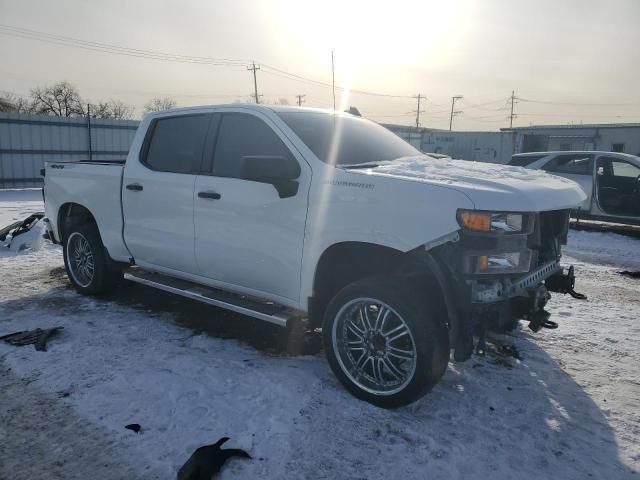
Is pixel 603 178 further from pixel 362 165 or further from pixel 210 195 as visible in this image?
pixel 210 195

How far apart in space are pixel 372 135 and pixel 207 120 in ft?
4.85

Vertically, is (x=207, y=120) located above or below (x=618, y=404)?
above

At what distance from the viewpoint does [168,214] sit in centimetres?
451

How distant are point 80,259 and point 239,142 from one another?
9.05 ft

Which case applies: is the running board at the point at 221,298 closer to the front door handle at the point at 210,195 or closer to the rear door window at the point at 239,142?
the front door handle at the point at 210,195

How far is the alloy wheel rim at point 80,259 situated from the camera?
5.55 m

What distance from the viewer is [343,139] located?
4.07m

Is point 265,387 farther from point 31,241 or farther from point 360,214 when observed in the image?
point 31,241

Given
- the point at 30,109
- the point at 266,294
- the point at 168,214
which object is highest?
the point at 30,109

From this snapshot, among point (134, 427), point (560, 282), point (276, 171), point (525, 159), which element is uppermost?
point (525, 159)

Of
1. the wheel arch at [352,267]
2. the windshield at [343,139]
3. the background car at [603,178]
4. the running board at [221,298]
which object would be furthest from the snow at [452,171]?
the background car at [603,178]

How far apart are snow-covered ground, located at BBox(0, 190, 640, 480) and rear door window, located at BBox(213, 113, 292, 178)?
154cm

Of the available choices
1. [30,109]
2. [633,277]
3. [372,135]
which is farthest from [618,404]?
[30,109]

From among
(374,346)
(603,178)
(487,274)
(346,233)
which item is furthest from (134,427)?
(603,178)
